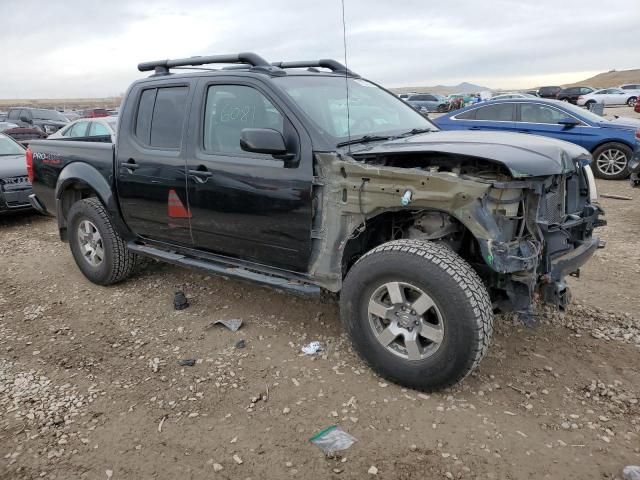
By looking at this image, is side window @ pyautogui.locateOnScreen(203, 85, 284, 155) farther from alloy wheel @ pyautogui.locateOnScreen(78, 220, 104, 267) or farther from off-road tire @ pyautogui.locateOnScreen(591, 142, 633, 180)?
off-road tire @ pyautogui.locateOnScreen(591, 142, 633, 180)

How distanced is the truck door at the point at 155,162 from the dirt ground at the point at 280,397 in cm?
77

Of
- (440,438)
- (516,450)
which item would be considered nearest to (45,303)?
(440,438)

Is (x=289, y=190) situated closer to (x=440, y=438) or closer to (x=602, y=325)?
(x=440, y=438)

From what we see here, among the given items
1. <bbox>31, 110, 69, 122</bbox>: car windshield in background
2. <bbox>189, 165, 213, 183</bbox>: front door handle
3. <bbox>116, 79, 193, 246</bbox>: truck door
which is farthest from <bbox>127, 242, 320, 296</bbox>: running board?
<bbox>31, 110, 69, 122</bbox>: car windshield in background

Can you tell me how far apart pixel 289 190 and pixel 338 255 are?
0.54m

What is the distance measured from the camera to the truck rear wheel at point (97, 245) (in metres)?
4.89

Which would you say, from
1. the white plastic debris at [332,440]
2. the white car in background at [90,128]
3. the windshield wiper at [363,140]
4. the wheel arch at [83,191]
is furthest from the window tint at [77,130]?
the white plastic debris at [332,440]

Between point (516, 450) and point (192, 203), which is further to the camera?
point (192, 203)

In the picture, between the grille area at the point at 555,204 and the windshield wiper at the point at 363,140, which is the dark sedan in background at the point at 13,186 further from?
the grille area at the point at 555,204

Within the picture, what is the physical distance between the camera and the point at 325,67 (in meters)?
4.69

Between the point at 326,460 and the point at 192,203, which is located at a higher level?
the point at 192,203

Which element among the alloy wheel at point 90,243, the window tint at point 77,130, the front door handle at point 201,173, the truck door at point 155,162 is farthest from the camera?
the window tint at point 77,130

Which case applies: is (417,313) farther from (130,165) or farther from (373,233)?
(130,165)

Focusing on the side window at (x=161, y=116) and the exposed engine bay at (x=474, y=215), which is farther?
the side window at (x=161, y=116)
